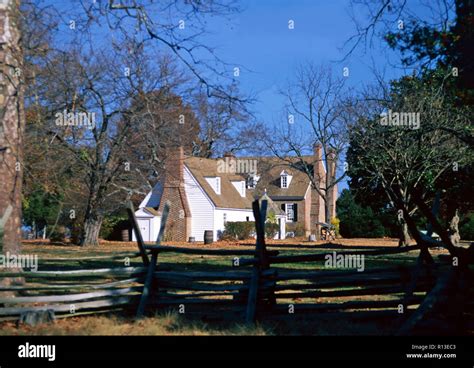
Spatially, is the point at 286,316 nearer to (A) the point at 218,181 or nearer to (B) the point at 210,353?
(B) the point at 210,353

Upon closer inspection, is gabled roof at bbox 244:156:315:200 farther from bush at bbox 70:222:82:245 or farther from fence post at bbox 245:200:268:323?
fence post at bbox 245:200:268:323

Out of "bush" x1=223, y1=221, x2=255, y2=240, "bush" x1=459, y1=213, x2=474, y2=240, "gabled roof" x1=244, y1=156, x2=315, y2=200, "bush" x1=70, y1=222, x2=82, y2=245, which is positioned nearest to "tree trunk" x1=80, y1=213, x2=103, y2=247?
"bush" x1=70, y1=222, x2=82, y2=245

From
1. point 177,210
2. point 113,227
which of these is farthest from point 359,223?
point 113,227

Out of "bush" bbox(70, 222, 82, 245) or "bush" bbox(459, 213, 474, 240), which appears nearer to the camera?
"bush" bbox(70, 222, 82, 245)

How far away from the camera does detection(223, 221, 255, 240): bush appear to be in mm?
38031

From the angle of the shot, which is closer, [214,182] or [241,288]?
[241,288]

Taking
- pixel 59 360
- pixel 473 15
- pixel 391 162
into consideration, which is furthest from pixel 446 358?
pixel 391 162

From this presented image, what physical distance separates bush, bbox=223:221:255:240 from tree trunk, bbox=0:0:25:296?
29213 millimetres

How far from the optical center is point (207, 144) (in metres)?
46.5

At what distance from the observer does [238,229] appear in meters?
38.2

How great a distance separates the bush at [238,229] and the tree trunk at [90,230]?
35.5 ft

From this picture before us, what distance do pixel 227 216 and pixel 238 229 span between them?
6.55 ft

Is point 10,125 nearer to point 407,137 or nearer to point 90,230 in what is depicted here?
point 407,137

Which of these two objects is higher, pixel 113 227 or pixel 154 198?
pixel 154 198
